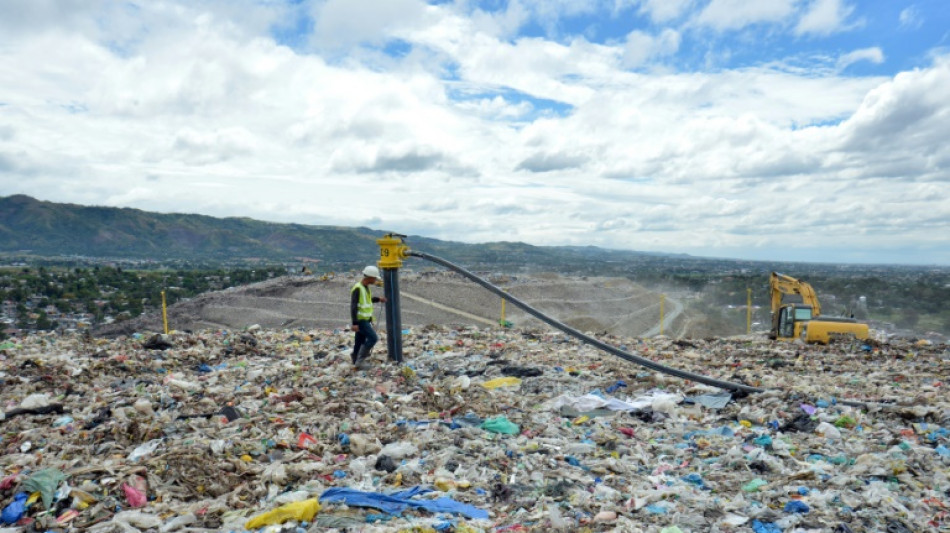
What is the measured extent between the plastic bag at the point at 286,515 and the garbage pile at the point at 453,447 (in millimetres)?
12

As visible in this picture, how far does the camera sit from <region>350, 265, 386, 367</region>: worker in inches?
338

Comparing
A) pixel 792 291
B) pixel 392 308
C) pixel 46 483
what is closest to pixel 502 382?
pixel 392 308

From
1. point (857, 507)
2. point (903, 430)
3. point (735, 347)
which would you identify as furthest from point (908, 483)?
point (735, 347)

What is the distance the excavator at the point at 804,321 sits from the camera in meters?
13.8

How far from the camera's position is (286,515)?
3.82 meters

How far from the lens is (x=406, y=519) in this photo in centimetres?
394

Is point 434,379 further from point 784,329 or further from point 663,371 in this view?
point 784,329

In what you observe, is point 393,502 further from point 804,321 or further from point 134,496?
point 804,321

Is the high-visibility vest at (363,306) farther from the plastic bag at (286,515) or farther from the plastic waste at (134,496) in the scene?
the plastic bag at (286,515)

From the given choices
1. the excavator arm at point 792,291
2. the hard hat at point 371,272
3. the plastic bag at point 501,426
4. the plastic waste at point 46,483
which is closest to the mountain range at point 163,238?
the excavator arm at point 792,291

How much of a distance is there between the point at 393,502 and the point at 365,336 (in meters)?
4.84

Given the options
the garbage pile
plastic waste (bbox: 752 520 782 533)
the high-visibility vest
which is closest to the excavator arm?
the garbage pile

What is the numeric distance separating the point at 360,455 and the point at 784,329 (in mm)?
13398

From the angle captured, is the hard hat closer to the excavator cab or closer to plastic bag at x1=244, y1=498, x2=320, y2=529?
plastic bag at x1=244, y1=498, x2=320, y2=529
